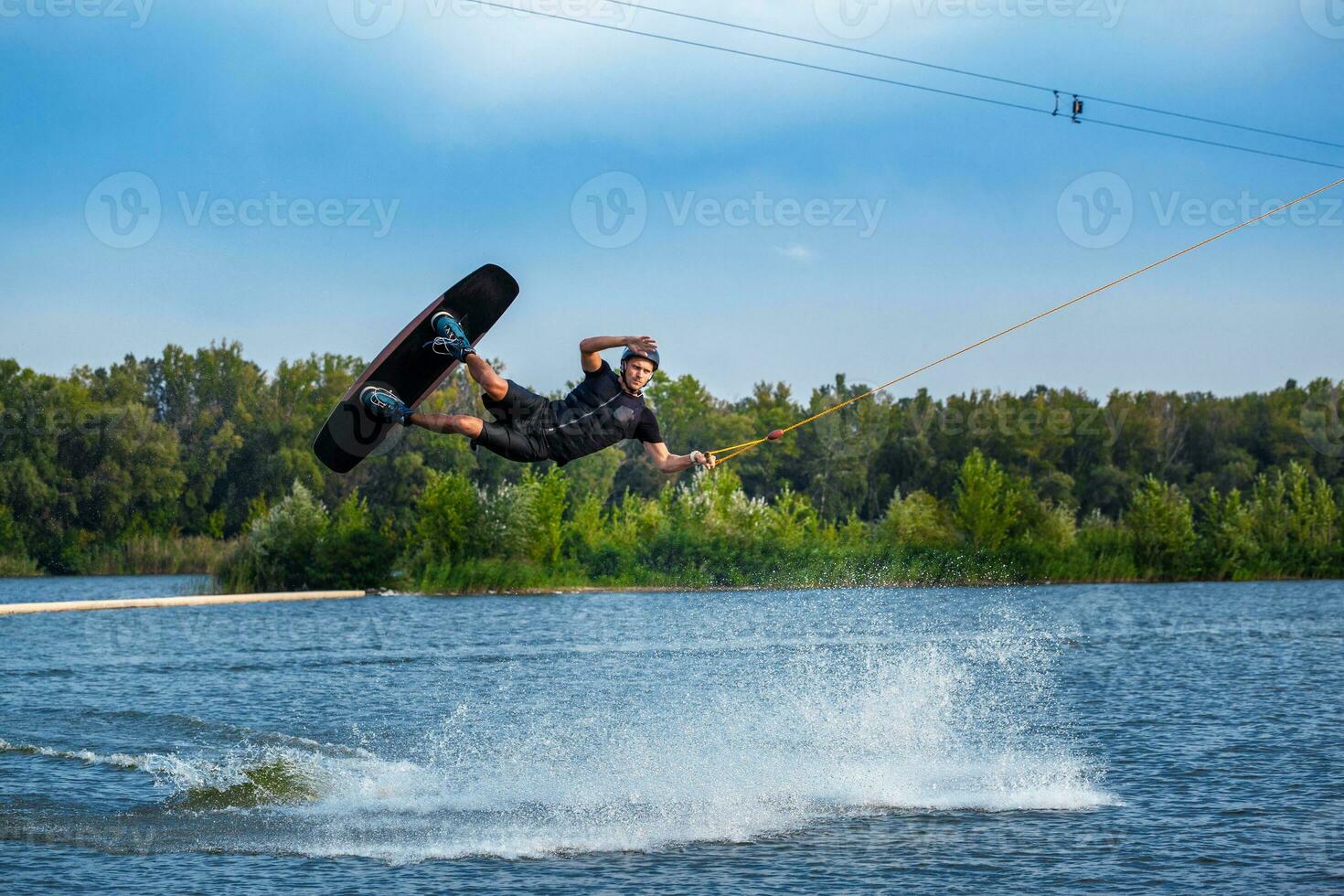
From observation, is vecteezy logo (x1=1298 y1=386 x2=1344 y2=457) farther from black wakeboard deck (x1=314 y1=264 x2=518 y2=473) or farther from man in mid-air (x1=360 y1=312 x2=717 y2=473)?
man in mid-air (x1=360 y1=312 x2=717 y2=473)

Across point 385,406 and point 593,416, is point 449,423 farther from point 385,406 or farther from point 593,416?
point 593,416

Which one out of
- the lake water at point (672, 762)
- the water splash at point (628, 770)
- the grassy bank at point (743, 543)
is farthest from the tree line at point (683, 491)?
the water splash at point (628, 770)

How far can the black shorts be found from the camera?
10125 mm

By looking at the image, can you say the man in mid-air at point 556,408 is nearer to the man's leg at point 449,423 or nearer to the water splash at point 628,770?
the man's leg at point 449,423

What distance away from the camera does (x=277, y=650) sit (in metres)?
28.9

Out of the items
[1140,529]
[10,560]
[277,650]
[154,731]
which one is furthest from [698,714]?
[10,560]

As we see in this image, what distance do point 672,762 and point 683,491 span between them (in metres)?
34.9

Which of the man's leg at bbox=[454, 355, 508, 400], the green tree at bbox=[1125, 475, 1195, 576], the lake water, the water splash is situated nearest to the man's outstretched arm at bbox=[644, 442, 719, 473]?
the man's leg at bbox=[454, 355, 508, 400]

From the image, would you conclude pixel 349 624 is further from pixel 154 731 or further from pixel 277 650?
pixel 154 731

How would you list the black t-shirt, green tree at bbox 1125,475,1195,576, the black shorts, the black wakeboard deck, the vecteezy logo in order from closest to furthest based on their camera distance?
1. the black shorts
2. the black t-shirt
3. the black wakeboard deck
4. green tree at bbox 1125,475,1195,576
5. the vecteezy logo

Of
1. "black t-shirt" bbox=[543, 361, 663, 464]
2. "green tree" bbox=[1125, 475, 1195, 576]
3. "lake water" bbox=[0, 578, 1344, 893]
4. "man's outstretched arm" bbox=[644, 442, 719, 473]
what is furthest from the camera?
"green tree" bbox=[1125, 475, 1195, 576]

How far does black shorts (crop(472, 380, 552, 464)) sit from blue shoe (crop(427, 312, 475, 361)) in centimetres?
39
